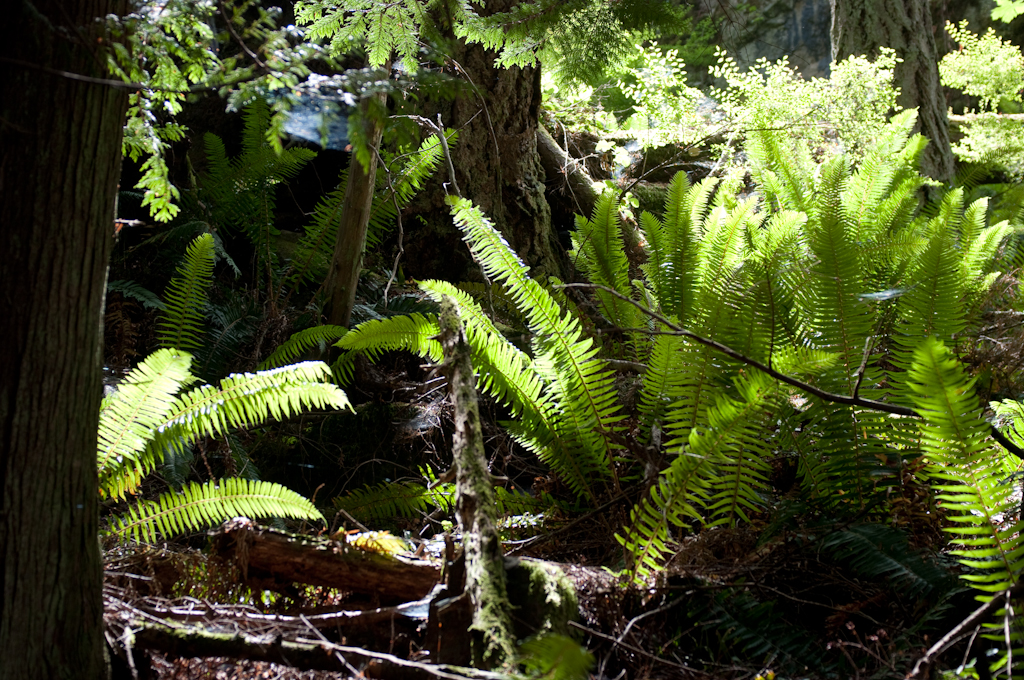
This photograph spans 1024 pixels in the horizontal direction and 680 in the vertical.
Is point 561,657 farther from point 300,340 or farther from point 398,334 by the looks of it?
point 300,340

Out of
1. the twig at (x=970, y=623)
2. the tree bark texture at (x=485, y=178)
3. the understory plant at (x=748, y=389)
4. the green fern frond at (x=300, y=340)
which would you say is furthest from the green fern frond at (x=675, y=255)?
the twig at (x=970, y=623)

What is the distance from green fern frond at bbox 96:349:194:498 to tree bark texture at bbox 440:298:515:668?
875mm

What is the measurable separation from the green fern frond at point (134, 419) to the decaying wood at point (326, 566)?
1.31 feet

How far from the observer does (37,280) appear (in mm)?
1306

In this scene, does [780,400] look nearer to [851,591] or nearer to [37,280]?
[851,591]

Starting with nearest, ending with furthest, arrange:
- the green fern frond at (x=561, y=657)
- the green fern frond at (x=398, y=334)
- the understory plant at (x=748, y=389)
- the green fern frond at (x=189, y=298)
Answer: the green fern frond at (x=561, y=657) < the understory plant at (x=748, y=389) < the green fern frond at (x=398, y=334) < the green fern frond at (x=189, y=298)

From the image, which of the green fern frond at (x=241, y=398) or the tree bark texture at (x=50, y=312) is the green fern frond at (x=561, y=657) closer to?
the tree bark texture at (x=50, y=312)

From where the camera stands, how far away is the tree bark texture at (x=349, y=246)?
3.26 meters

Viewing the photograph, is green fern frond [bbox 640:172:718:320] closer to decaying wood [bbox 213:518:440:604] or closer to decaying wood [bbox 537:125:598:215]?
decaying wood [bbox 537:125:598:215]

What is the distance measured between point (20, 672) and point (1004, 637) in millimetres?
2070

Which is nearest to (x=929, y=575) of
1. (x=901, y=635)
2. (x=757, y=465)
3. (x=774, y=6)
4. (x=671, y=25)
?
(x=901, y=635)

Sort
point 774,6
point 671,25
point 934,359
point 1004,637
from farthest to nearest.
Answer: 1. point 774,6
2. point 671,25
3. point 934,359
4. point 1004,637

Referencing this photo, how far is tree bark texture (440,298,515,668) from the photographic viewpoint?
140 cm

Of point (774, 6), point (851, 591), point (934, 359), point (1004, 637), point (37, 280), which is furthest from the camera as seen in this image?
point (774, 6)
